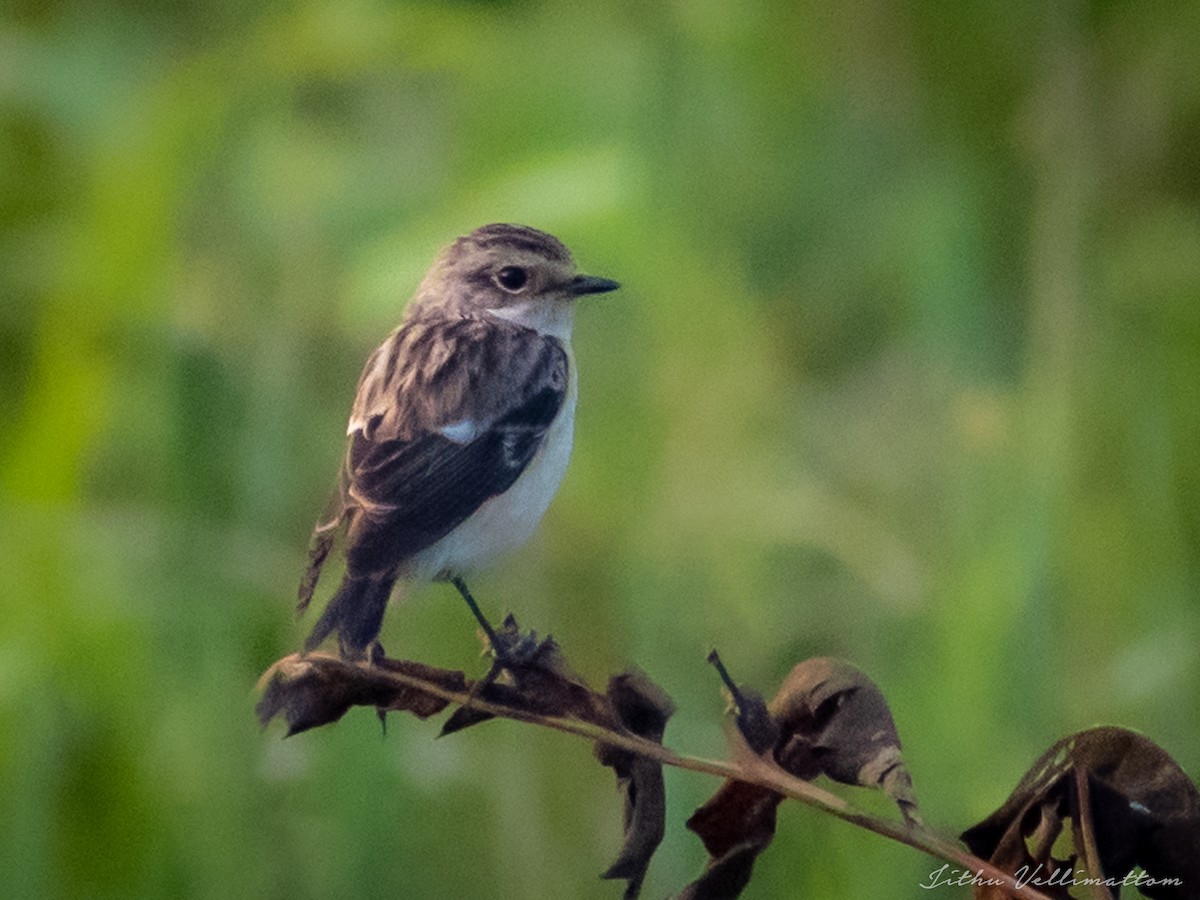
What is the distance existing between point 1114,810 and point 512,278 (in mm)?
372

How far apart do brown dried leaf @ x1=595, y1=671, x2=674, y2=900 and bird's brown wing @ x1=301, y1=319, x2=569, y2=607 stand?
14 cm

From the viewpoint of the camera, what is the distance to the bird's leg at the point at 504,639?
704 mm

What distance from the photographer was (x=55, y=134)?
85 cm

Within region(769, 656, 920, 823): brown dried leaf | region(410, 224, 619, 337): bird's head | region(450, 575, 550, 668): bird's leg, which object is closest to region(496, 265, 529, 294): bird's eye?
region(410, 224, 619, 337): bird's head

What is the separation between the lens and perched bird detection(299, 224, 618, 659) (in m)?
0.68

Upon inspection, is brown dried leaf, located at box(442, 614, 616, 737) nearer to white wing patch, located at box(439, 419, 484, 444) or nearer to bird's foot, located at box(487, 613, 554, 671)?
bird's foot, located at box(487, 613, 554, 671)

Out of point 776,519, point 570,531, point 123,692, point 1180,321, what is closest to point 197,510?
point 123,692

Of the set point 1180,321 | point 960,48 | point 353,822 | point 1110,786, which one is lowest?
point 353,822

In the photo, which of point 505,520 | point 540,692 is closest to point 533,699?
point 540,692

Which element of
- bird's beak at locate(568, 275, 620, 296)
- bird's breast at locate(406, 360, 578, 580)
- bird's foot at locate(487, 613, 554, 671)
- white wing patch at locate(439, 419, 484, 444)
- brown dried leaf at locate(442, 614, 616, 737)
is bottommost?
bird's foot at locate(487, 613, 554, 671)

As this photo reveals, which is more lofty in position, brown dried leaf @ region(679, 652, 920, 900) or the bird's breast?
the bird's breast

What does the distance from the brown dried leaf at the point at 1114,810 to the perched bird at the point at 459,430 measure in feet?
0.89

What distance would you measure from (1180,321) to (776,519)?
294 millimetres

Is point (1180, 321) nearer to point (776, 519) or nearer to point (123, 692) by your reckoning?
point (776, 519)
